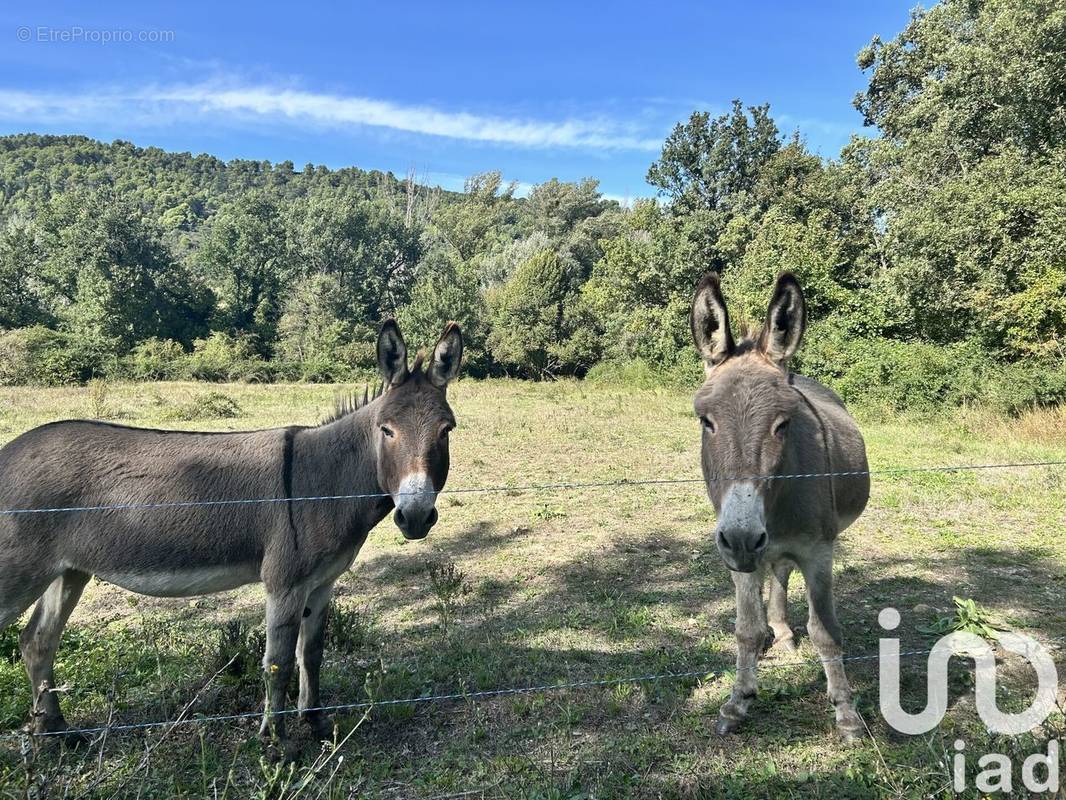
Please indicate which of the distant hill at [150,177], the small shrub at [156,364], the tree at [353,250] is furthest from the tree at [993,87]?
the distant hill at [150,177]

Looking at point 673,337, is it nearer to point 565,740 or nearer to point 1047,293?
point 1047,293

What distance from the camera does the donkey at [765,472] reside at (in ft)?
9.45

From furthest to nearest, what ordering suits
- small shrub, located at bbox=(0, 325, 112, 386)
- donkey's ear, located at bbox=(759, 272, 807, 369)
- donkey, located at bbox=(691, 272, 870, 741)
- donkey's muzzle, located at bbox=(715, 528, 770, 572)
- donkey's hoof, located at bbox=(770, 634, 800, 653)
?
small shrub, located at bbox=(0, 325, 112, 386) → donkey's hoof, located at bbox=(770, 634, 800, 653) → donkey's ear, located at bbox=(759, 272, 807, 369) → donkey, located at bbox=(691, 272, 870, 741) → donkey's muzzle, located at bbox=(715, 528, 770, 572)

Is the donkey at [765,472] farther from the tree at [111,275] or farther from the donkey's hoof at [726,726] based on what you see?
the tree at [111,275]

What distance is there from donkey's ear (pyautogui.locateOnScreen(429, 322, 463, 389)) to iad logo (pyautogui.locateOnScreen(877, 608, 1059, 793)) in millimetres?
3465

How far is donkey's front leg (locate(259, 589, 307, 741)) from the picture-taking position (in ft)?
11.0

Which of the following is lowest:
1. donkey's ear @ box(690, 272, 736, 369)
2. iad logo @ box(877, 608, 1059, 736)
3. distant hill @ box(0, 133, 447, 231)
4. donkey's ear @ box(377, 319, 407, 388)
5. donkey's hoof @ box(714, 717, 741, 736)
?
donkey's hoof @ box(714, 717, 741, 736)

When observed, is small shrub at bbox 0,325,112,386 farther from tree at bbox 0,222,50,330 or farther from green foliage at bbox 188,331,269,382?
tree at bbox 0,222,50,330

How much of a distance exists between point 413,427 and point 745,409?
186 cm

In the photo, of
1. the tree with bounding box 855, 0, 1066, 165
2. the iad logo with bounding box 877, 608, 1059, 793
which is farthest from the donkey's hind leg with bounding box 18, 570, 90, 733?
the tree with bounding box 855, 0, 1066, 165

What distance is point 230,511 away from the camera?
3469 millimetres

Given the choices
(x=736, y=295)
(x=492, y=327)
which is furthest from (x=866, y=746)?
(x=492, y=327)

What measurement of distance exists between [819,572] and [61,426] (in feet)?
15.3

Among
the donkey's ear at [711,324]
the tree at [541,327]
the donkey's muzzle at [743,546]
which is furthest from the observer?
Answer: the tree at [541,327]
